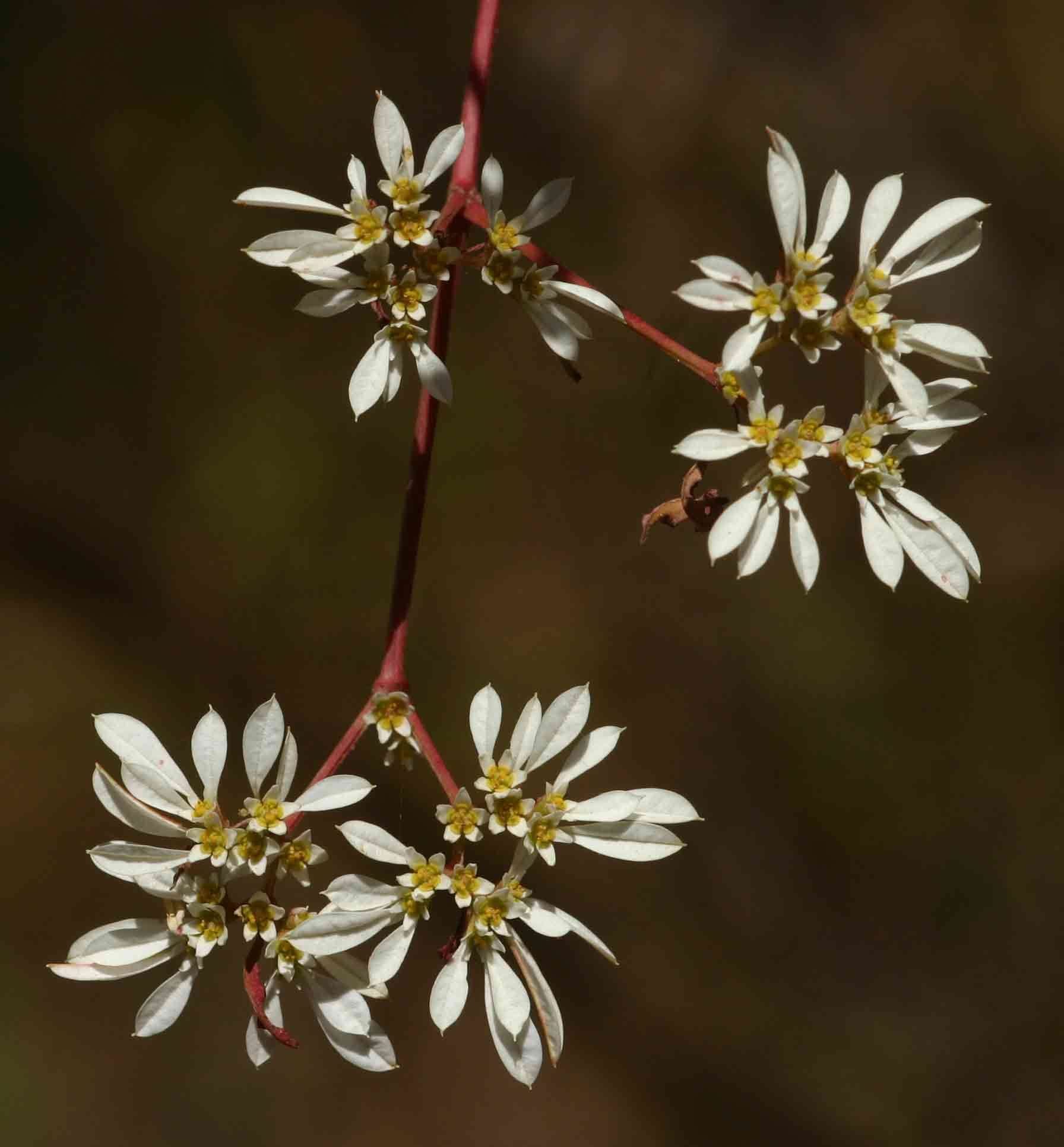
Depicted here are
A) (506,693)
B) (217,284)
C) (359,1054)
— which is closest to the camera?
(359,1054)

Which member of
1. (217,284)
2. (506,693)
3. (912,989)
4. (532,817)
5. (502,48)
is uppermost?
(502,48)

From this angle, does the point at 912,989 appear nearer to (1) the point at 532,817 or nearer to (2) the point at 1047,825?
(2) the point at 1047,825

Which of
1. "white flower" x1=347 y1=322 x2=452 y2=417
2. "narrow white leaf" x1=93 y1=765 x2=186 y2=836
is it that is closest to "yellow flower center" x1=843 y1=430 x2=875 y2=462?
"white flower" x1=347 y1=322 x2=452 y2=417

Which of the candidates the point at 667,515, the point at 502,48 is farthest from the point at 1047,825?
the point at 502,48

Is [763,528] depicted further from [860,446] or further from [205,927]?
[205,927]

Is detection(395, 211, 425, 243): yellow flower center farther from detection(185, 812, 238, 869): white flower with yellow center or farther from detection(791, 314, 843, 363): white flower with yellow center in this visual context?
detection(185, 812, 238, 869): white flower with yellow center

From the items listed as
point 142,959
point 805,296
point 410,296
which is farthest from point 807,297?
point 142,959
